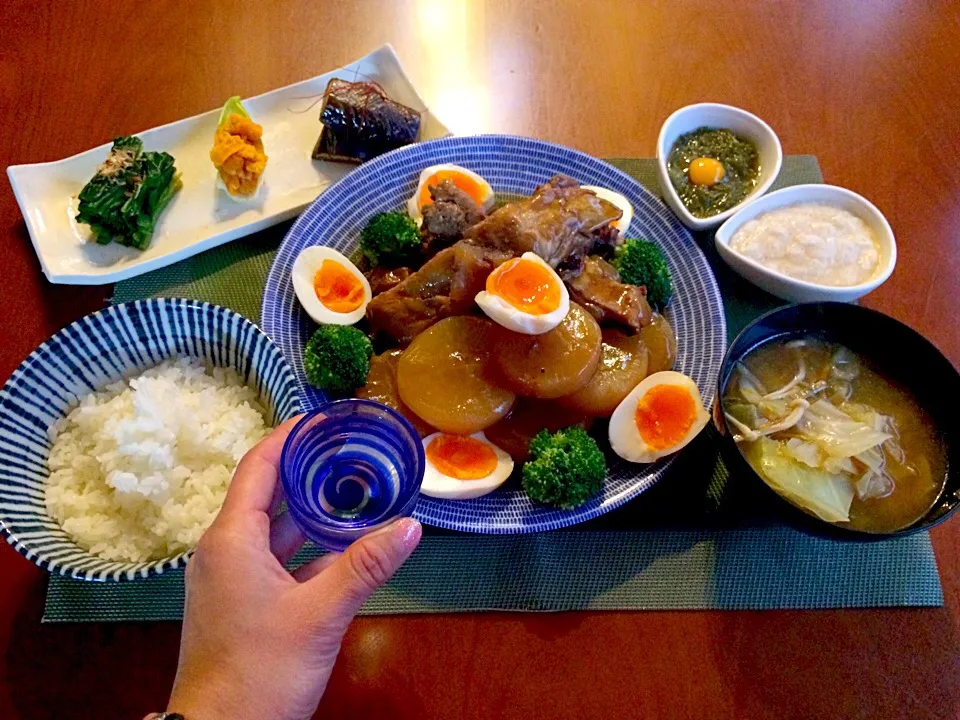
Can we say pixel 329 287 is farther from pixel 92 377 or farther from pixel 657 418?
pixel 657 418

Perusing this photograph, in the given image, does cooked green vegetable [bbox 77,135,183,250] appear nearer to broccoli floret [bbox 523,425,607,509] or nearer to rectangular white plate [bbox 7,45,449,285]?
rectangular white plate [bbox 7,45,449,285]

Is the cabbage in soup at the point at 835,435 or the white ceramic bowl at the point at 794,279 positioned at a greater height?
the white ceramic bowl at the point at 794,279

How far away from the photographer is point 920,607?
206cm

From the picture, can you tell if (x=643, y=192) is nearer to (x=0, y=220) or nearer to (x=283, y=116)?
(x=283, y=116)

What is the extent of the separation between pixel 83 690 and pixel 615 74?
3.04 m

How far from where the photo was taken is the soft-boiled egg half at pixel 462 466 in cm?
194

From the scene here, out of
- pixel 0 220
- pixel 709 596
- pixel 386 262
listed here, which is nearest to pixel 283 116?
pixel 386 262

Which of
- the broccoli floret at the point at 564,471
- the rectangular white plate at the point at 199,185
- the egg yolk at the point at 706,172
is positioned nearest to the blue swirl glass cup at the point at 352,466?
the broccoli floret at the point at 564,471

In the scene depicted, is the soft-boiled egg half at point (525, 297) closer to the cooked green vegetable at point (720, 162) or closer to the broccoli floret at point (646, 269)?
the broccoli floret at point (646, 269)

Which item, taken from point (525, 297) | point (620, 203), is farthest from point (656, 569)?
point (620, 203)

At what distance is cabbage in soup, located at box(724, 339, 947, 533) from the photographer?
189 centimetres

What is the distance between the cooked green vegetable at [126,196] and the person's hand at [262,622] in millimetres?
1495

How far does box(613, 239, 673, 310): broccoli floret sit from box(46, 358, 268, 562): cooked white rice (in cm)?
131

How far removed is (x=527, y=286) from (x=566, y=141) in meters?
1.12
